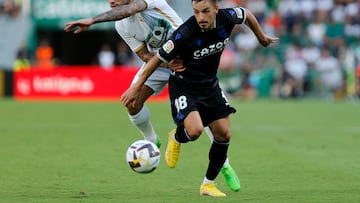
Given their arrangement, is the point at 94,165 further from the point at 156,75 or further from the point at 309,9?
the point at 309,9

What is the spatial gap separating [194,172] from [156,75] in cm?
131

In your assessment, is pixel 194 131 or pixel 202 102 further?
pixel 202 102

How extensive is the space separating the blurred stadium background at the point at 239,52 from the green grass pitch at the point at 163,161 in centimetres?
578

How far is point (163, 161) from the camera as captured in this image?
1202 cm

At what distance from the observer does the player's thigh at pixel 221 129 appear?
8695 millimetres

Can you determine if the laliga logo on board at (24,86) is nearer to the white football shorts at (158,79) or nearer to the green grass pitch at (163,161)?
the green grass pitch at (163,161)

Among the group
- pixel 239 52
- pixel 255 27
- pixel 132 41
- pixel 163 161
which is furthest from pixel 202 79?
pixel 239 52

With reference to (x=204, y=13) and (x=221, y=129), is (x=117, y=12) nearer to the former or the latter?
(x=204, y=13)

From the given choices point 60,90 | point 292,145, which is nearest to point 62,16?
point 60,90

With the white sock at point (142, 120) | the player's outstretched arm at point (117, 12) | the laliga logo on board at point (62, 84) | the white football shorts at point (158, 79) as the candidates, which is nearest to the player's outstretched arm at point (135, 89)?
the player's outstretched arm at point (117, 12)

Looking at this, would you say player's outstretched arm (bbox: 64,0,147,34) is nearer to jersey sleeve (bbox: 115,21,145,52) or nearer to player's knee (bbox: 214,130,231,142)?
jersey sleeve (bbox: 115,21,145,52)

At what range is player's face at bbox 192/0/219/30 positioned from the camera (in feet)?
27.2

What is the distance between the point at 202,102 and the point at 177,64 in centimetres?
47

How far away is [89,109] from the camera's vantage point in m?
22.9
